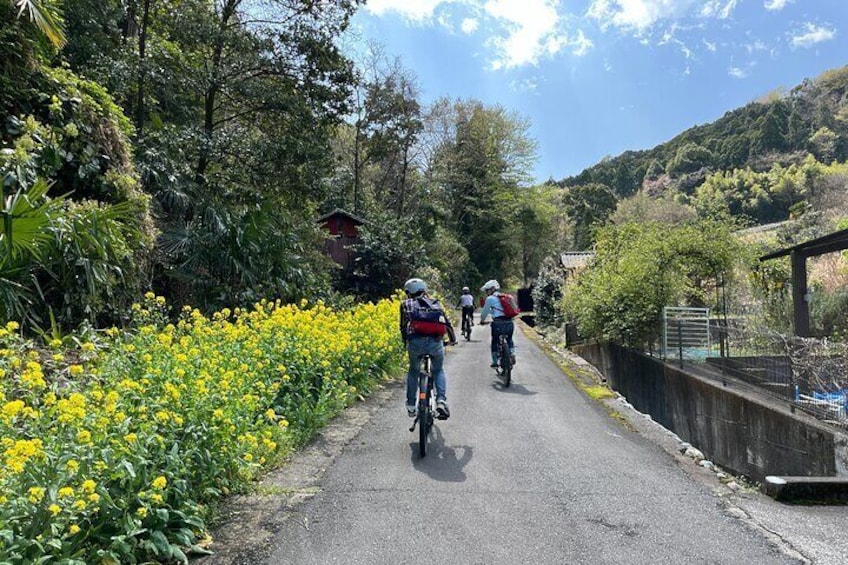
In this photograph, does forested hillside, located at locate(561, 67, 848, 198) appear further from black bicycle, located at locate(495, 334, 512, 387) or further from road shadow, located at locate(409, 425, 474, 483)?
road shadow, located at locate(409, 425, 474, 483)

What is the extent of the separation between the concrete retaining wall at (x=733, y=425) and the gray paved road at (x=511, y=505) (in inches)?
92.8

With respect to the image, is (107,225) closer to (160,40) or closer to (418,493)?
(418,493)

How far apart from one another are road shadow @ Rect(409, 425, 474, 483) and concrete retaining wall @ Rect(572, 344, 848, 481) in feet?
14.4

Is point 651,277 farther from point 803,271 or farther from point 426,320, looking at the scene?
point 426,320

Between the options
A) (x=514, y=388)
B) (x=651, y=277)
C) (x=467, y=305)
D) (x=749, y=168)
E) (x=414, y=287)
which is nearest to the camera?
(x=414, y=287)

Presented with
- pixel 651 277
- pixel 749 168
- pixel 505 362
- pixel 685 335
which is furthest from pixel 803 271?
pixel 749 168

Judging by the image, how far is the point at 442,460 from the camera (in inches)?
197

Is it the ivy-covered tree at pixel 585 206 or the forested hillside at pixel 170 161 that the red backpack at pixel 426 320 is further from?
the ivy-covered tree at pixel 585 206

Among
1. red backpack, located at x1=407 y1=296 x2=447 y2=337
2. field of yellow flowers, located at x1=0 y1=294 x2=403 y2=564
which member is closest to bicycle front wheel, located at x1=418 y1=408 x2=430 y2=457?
red backpack, located at x1=407 y1=296 x2=447 y2=337

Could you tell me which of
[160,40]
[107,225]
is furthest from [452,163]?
[107,225]

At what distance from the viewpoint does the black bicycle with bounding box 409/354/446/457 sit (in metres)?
5.11

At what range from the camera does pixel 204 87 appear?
41.0 feet

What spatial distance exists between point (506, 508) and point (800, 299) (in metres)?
8.67

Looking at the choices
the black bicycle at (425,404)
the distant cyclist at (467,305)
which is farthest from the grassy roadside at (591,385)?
the distant cyclist at (467,305)
